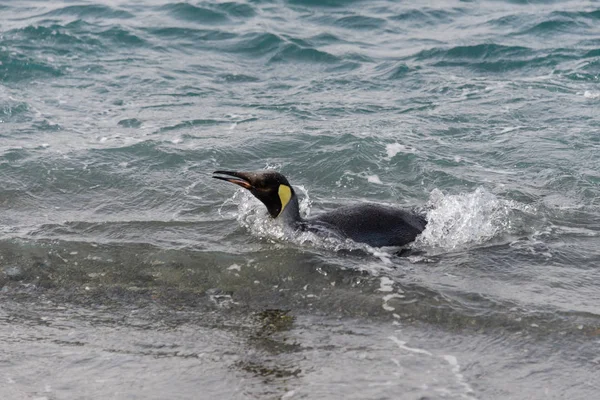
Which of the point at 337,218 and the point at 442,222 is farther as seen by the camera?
the point at 442,222

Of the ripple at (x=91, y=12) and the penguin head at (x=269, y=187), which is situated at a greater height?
the ripple at (x=91, y=12)

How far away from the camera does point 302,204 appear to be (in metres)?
9.10

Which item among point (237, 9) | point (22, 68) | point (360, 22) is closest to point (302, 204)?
point (22, 68)

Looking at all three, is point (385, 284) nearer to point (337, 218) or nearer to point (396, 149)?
point (337, 218)

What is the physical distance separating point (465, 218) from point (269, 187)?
194 cm

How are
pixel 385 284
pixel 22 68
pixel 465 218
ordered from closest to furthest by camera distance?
pixel 385 284 → pixel 465 218 → pixel 22 68

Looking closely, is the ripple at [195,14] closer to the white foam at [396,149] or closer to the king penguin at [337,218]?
the white foam at [396,149]

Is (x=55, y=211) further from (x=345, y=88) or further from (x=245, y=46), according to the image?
(x=245, y=46)

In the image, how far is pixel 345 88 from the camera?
13961mm

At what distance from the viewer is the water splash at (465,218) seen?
8.03 meters

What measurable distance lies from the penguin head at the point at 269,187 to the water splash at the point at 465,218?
4.20ft

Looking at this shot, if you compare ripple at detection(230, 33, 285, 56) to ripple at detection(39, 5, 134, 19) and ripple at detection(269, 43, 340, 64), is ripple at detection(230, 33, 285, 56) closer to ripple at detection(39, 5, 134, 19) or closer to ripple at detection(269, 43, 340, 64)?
ripple at detection(269, 43, 340, 64)

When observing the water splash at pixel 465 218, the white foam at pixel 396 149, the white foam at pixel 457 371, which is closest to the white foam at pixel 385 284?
the water splash at pixel 465 218

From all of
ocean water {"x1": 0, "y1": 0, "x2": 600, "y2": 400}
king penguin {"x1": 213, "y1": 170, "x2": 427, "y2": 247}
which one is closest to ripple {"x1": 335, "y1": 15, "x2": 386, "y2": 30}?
ocean water {"x1": 0, "y1": 0, "x2": 600, "y2": 400}
